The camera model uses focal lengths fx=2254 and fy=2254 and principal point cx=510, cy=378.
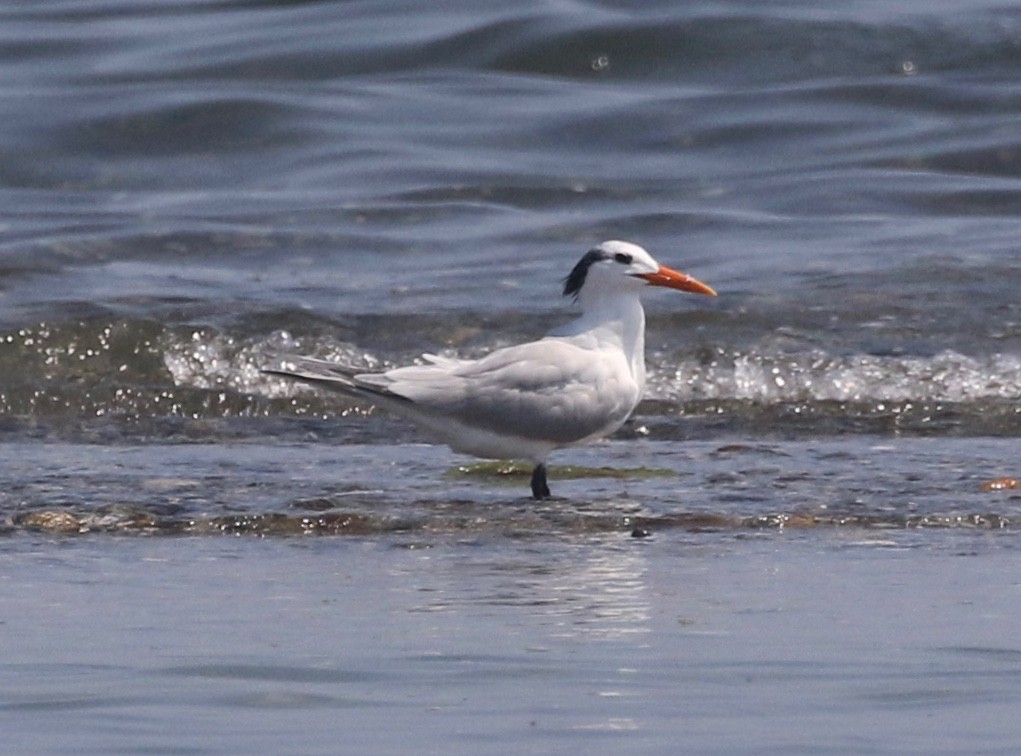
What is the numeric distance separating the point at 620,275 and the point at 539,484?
0.93 m

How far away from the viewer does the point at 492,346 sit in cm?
884

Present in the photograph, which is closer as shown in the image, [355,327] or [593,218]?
[355,327]

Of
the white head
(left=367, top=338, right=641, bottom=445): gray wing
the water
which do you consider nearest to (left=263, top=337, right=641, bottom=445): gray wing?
(left=367, top=338, right=641, bottom=445): gray wing

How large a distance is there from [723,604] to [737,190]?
7552 millimetres

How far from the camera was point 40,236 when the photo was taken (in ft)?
34.9

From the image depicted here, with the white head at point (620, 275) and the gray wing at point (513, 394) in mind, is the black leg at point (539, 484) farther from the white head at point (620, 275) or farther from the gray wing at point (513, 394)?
the white head at point (620, 275)

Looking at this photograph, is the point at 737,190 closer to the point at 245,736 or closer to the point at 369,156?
the point at 369,156

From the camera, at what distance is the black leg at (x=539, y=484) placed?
630cm

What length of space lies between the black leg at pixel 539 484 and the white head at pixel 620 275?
29.1 inches

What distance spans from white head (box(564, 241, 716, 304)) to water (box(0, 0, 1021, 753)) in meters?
0.51

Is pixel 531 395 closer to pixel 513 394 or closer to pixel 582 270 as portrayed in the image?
pixel 513 394

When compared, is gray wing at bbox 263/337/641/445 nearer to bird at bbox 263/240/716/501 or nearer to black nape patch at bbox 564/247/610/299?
bird at bbox 263/240/716/501

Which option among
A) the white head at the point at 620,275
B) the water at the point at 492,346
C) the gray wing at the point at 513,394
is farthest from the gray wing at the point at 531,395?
the white head at the point at 620,275

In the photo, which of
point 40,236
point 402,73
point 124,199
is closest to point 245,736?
point 40,236
